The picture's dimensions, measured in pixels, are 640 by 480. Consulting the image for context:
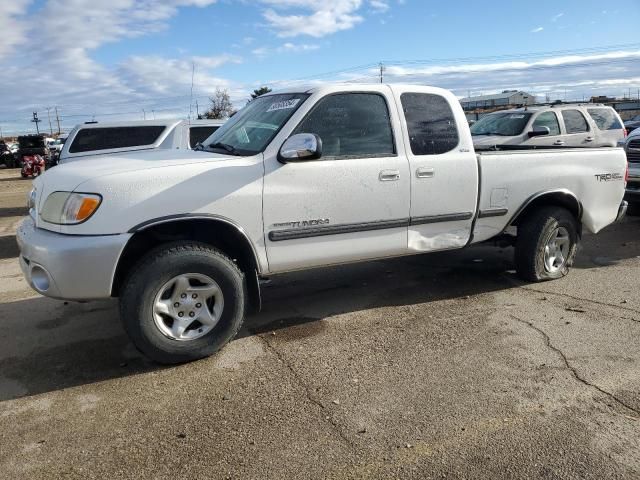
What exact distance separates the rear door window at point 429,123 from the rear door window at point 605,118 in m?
8.77

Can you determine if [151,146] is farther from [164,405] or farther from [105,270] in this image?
[164,405]

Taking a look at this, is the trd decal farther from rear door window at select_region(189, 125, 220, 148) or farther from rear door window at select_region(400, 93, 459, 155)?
rear door window at select_region(189, 125, 220, 148)

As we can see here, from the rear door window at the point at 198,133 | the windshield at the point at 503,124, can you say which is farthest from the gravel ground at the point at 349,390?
the windshield at the point at 503,124

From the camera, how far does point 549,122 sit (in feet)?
37.8

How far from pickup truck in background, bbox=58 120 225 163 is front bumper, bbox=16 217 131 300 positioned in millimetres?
5980

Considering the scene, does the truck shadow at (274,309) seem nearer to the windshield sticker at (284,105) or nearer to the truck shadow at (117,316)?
the truck shadow at (117,316)

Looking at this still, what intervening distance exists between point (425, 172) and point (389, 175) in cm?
38

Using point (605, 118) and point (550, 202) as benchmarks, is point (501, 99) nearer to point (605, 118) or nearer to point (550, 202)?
point (605, 118)

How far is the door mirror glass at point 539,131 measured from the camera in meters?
11.0

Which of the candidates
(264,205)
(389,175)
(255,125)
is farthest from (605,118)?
(264,205)

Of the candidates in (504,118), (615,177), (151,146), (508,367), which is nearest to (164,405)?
(508,367)

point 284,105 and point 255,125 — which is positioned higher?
point 284,105

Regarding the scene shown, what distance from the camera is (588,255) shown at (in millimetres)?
7129

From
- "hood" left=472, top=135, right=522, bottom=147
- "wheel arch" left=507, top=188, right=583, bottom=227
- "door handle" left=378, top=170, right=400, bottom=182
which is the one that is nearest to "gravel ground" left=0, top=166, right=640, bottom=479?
"wheel arch" left=507, top=188, right=583, bottom=227
